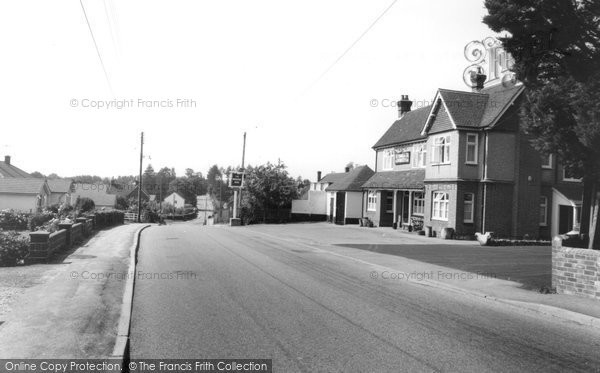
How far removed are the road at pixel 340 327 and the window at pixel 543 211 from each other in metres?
19.3

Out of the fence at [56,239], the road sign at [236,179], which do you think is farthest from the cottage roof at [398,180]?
the fence at [56,239]

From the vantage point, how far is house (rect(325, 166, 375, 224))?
41.1m

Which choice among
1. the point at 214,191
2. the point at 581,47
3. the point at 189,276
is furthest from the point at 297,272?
the point at 214,191

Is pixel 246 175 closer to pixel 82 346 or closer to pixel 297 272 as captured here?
pixel 297 272

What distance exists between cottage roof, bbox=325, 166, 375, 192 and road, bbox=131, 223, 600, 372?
97.0 ft

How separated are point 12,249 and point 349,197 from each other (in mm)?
31122

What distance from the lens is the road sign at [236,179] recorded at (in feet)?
142

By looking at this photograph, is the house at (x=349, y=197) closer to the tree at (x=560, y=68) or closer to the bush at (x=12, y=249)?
the tree at (x=560, y=68)

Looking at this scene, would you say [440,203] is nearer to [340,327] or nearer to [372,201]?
[372,201]

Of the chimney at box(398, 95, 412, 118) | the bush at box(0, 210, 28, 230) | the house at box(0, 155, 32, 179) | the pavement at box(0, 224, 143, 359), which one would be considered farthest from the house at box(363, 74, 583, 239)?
the house at box(0, 155, 32, 179)

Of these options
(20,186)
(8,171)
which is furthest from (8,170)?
(20,186)

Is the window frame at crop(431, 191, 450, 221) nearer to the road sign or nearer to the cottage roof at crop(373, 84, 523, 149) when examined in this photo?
the cottage roof at crop(373, 84, 523, 149)

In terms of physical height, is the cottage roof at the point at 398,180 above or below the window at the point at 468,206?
above

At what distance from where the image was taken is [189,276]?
37.1 feet
